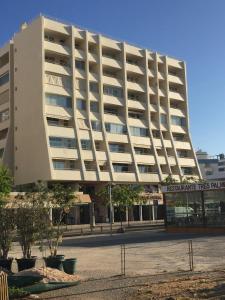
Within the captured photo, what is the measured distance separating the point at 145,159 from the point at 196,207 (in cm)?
3933

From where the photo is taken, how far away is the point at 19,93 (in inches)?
2859

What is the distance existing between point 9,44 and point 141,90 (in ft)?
75.3

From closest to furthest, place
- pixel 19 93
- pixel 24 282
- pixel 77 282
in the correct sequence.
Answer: pixel 24 282
pixel 77 282
pixel 19 93

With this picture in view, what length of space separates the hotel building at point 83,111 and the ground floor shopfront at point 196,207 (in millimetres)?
26404

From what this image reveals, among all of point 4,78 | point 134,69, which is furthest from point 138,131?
point 4,78

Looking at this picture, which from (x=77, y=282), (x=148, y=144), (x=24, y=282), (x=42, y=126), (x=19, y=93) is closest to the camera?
(x=24, y=282)

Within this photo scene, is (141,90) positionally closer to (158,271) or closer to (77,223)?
(77,223)

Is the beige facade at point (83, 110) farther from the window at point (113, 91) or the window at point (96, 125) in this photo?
the window at point (96, 125)

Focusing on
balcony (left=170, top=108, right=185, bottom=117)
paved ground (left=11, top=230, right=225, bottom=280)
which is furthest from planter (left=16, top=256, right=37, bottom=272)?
balcony (left=170, top=108, right=185, bottom=117)

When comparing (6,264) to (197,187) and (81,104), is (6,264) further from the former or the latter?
(81,104)

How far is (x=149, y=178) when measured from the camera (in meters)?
79.9

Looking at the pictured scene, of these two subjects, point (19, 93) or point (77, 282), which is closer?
point (77, 282)

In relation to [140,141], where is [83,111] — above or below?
above

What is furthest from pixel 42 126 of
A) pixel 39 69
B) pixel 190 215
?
pixel 190 215
